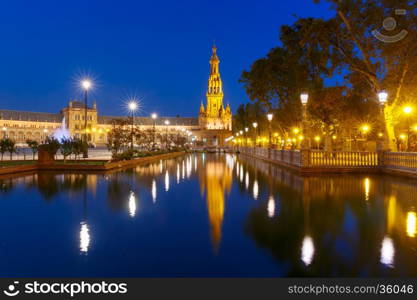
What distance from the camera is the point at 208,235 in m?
6.84

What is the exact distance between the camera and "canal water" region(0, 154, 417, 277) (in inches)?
199

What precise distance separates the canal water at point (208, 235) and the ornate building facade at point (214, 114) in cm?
13627

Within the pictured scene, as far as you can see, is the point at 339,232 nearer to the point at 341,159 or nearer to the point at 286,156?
the point at 341,159

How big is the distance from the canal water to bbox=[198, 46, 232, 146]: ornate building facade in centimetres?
13627

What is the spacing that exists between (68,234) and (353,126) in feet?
135

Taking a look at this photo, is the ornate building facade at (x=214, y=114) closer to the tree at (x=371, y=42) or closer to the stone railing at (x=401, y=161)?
the tree at (x=371, y=42)

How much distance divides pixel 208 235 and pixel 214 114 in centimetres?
14988

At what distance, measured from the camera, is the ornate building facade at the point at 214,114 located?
5851 inches

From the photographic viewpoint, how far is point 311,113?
38.1 m

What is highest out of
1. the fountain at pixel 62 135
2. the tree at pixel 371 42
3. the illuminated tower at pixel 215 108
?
the illuminated tower at pixel 215 108

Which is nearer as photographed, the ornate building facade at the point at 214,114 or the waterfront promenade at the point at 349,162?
the waterfront promenade at the point at 349,162

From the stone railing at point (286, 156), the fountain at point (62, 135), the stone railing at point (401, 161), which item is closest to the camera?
the stone railing at point (401, 161)

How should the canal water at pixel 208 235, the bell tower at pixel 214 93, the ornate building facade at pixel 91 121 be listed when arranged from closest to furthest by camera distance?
the canal water at pixel 208 235, the ornate building facade at pixel 91 121, the bell tower at pixel 214 93

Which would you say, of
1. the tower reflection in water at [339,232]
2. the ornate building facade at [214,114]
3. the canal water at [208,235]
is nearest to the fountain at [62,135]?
the canal water at [208,235]
